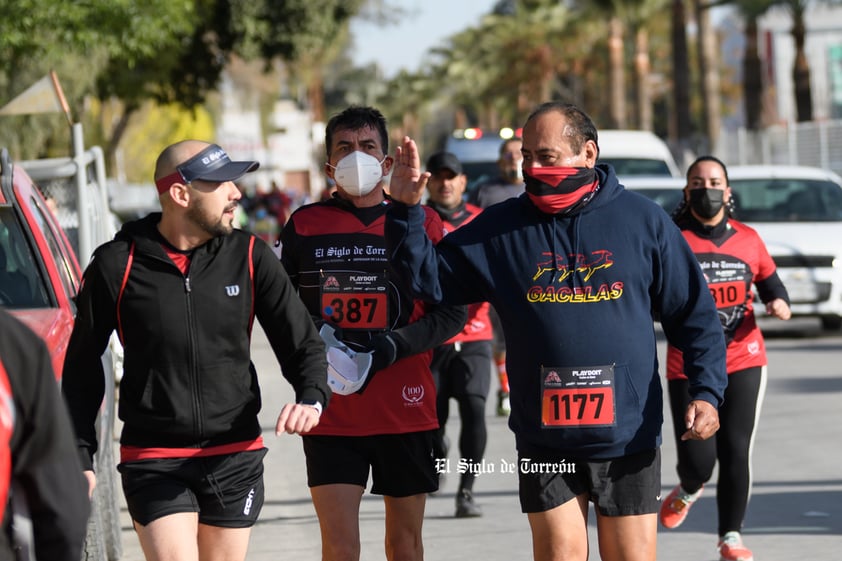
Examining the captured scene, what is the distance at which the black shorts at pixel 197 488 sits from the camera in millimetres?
4758

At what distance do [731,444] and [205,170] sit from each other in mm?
3367

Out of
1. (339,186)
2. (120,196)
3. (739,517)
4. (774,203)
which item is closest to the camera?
(339,186)

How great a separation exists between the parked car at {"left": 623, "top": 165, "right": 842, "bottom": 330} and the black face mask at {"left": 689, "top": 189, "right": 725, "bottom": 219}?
9.31 m

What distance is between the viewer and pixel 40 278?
259 inches

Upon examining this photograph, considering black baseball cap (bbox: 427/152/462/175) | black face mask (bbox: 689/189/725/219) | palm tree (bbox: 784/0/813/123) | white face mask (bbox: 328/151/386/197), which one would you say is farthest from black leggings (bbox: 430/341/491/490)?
palm tree (bbox: 784/0/813/123)

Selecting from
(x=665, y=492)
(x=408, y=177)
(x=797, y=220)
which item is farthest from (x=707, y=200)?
(x=797, y=220)

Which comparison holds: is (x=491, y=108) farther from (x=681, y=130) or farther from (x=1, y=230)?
(x=1, y=230)

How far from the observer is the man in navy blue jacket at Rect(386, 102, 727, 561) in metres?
4.97

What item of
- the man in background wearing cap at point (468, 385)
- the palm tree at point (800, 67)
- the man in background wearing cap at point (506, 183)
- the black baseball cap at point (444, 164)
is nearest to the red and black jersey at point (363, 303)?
the man in background wearing cap at point (468, 385)

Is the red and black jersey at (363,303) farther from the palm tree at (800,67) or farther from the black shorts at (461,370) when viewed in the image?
the palm tree at (800,67)

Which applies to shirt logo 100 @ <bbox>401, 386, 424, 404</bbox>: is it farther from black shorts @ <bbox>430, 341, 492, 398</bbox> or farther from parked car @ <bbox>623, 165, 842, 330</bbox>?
parked car @ <bbox>623, 165, 842, 330</bbox>

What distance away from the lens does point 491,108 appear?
3620 inches

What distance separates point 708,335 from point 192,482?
67.8 inches

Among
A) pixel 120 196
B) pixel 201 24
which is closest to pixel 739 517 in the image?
pixel 201 24
